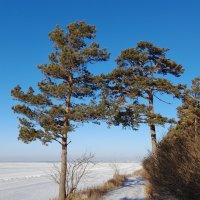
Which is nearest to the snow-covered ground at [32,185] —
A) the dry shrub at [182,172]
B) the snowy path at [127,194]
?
the snowy path at [127,194]

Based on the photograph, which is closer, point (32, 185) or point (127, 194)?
point (127, 194)

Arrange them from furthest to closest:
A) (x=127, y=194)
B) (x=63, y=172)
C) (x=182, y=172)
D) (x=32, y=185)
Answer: (x=32, y=185), (x=127, y=194), (x=63, y=172), (x=182, y=172)

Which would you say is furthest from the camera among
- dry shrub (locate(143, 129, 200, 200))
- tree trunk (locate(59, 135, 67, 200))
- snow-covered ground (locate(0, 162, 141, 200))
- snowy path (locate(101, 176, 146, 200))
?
snow-covered ground (locate(0, 162, 141, 200))

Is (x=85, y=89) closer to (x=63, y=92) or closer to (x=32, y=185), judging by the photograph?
(x=63, y=92)

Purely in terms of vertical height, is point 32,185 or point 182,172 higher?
point 182,172

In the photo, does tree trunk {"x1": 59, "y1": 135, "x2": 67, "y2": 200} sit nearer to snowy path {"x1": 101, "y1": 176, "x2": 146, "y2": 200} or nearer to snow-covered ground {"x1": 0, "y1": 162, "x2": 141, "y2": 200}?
snow-covered ground {"x1": 0, "y1": 162, "x2": 141, "y2": 200}

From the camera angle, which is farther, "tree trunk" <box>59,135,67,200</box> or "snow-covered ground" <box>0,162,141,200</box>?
"snow-covered ground" <box>0,162,141,200</box>

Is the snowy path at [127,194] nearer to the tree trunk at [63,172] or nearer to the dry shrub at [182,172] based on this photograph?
the tree trunk at [63,172]

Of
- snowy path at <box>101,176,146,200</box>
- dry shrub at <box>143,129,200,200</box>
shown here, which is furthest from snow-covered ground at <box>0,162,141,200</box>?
dry shrub at <box>143,129,200,200</box>

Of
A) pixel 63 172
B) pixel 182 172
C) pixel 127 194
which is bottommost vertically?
pixel 127 194

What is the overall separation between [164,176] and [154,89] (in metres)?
12.8

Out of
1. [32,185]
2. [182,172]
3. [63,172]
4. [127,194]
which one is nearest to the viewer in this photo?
[182,172]

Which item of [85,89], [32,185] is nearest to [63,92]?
[85,89]

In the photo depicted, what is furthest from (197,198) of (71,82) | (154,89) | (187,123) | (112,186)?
(112,186)
